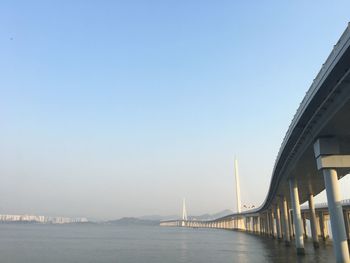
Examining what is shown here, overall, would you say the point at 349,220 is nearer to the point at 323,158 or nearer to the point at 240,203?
the point at 323,158

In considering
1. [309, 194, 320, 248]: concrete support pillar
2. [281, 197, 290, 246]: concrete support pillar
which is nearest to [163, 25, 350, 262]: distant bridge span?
[309, 194, 320, 248]: concrete support pillar

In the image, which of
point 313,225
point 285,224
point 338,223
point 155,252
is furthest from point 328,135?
point 285,224

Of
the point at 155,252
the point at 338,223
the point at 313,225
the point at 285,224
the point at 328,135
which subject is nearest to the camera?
the point at 338,223

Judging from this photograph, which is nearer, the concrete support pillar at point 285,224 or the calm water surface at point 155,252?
the calm water surface at point 155,252

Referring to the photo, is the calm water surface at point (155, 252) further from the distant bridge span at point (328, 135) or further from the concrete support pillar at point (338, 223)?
the concrete support pillar at point (338, 223)

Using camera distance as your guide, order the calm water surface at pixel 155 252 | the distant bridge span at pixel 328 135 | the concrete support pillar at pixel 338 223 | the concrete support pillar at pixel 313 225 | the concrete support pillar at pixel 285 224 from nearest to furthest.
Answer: the distant bridge span at pixel 328 135
the concrete support pillar at pixel 338 223
the calm water surface at pixel 155 252
the concrete support pillar at pixel 313 225
the concrete support pillar at pixel 285 224

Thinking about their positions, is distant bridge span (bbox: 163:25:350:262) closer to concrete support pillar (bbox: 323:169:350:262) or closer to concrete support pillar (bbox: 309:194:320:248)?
concrete support pillar (bbox: 323:169:350:262)

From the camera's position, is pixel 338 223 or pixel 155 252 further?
pixel 155 252

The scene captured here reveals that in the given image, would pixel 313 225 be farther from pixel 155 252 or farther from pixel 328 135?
pixel 328 135

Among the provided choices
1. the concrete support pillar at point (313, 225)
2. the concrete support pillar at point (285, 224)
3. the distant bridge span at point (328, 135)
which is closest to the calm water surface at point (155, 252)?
the concrete support pillar at point (313, 225)

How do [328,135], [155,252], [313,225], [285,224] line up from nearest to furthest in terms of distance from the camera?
[328,135] < [155,252] < [313,225] < [285,224]

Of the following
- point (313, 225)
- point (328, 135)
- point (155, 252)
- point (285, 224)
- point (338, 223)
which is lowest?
point (155, 252)

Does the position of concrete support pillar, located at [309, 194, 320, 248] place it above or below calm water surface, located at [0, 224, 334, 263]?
above

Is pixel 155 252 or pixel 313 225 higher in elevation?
pixel 313 225
